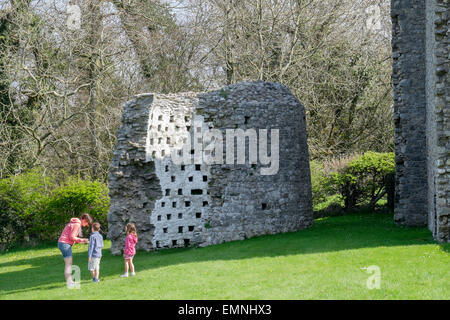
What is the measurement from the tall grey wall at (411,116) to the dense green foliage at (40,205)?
10.7 m

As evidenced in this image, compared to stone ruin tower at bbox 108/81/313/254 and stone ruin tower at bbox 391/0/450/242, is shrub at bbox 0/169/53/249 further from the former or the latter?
stone ruin tower at bbox 391/0/450/242

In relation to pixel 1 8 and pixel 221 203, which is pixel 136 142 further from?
pixel 1 8

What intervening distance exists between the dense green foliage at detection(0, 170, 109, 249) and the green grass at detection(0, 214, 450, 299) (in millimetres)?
3368

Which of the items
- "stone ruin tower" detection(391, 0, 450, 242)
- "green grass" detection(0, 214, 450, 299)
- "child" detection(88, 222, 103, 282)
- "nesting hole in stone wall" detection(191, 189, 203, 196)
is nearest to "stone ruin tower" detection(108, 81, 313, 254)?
"nesting hole in stone wall" detection(191, 189, 203, 196)

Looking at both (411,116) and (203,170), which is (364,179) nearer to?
(411,116)

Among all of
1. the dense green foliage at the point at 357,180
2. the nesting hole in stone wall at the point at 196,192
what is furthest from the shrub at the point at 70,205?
the dense green foliage at the point at 357,180

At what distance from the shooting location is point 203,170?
16.1m

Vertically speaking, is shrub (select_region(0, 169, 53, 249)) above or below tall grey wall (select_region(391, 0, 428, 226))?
below

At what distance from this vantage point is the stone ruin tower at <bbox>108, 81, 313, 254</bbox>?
15469mm

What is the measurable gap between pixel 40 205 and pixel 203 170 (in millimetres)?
7480

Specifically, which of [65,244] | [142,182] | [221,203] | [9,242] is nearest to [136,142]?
[142,182]

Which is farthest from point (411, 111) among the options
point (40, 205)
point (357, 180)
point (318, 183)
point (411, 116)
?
point (40, 205)

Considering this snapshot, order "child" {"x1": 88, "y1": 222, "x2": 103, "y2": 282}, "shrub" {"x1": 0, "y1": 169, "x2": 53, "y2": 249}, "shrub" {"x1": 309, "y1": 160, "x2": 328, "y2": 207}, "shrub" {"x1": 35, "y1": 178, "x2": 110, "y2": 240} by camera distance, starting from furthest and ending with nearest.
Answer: "shrub" {"x1": 309, "y1": 160, "x2": 328, "y2": 207}, "shrub" {"x1": 0, "y1": 169, "x2": 53, "y2": 249}, "shrub" {"x1": 35, "y1": 178, "x2": 110, "y2": 240}, "child" {"x1": 88, "y1": 222, "x2": 103, "y2": 282}

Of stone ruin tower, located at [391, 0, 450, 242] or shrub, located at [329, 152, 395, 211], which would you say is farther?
shrub, located at [329, 152, 395, 211]
